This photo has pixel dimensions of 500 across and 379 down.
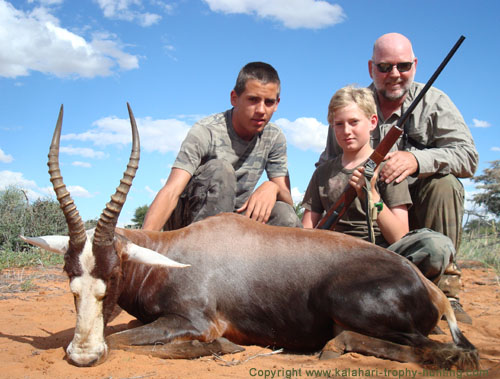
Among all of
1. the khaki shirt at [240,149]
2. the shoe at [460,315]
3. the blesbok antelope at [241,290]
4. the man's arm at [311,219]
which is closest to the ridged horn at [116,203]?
the blesbok antelope at [241,290]

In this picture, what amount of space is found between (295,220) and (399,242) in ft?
4.43

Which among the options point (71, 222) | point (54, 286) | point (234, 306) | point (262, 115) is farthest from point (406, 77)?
point (54, 286)

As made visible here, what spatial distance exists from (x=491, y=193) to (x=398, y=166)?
1632 centimetres

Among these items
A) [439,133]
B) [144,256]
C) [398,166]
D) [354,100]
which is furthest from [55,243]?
[439,133]

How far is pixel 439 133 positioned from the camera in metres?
6.42

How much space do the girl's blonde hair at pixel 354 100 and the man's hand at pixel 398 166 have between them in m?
0.56

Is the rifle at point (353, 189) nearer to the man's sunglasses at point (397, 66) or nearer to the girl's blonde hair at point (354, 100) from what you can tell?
the girl's blonde hair at point (354, 100)

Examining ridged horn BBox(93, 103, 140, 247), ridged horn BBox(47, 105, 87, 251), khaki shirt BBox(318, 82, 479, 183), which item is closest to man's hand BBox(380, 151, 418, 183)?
khaki shirt BBox(318, 82, 479, 183)

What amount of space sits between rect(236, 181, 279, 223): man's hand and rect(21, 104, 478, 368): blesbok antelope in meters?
1.05

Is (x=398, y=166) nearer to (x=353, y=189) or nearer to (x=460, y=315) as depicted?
(x=353, y=189)

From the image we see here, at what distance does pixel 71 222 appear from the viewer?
12.0 feet

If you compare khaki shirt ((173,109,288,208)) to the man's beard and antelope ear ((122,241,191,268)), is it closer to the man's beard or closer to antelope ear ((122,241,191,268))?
the man's beard

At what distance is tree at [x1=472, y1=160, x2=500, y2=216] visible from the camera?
64.0 ft

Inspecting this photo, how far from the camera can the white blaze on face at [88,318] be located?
3404mm
